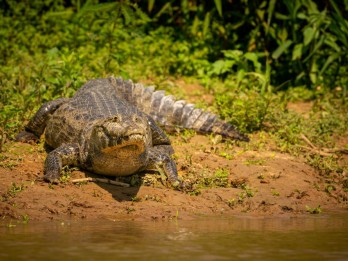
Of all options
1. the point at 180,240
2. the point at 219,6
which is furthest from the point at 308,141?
the point at 180,240

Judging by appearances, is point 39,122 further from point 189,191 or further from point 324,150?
point 324,150

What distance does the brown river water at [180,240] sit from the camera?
14.8ft

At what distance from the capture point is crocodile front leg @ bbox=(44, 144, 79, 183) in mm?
6492

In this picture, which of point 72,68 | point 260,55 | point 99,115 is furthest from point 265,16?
point 99,115

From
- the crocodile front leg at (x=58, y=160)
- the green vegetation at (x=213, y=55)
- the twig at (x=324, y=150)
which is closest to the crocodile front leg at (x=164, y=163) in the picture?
the crocodile front leg at (x=58, y=160)

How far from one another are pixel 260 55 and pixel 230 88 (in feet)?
3.07

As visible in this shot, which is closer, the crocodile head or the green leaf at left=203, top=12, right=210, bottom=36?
the crocodile head

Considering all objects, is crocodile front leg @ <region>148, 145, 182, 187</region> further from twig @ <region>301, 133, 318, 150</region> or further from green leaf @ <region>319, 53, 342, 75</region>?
green leaf @ <region>319, 53, 342, 75</region>

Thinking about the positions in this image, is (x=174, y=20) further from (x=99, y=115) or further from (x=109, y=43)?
(x=99, y=115)

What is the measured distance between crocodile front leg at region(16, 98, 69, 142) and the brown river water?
2316 millimetres

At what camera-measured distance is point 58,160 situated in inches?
263

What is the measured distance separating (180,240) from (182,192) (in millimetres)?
1671

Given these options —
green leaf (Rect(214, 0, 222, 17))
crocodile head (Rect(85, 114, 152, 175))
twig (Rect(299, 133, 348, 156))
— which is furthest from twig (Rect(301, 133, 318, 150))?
green leaf (Rect(214, 0, 222, 17))

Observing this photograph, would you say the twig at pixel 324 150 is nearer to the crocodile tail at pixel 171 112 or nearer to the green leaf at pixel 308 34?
the crocodile tail at pixel 171 112
